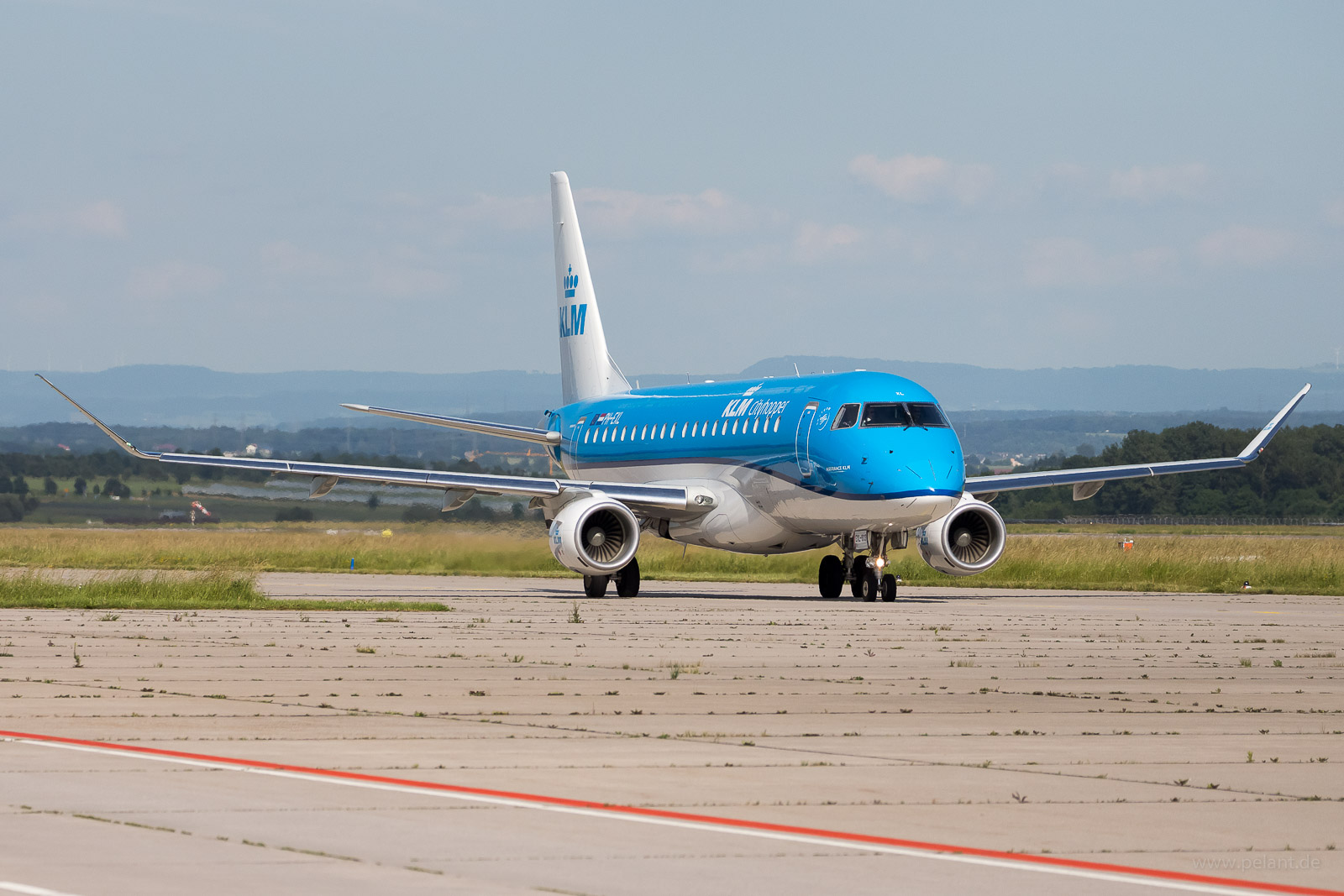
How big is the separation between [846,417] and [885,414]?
0.69 m

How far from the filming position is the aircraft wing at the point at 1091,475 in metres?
38.0

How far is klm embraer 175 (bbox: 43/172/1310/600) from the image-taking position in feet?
107

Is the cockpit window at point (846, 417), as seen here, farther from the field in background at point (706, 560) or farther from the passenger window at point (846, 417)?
the field in background at point (706, 560)

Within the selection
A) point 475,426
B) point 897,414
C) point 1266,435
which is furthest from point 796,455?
point 1266,435

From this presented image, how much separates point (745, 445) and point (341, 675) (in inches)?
735

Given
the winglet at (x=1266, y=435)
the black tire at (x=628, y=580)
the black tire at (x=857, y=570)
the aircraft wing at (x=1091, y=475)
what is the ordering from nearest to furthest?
1. the black tire at (x=857, y=570)
2. the black tire at (x=628, y=580)
3. the aircraft wing at (x=1091, y=475)
4. the winglet at (x=1266, y=435)

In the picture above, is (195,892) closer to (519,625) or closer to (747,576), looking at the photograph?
(519,625)

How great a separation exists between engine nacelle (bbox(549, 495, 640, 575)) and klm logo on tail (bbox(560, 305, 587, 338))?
1340 cm

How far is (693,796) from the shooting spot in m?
10.4

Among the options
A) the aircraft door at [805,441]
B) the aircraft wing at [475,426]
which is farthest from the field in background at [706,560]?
the aircraft door at [805,441]

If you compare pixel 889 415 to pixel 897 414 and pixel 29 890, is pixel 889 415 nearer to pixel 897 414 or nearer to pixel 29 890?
pixel 897 414

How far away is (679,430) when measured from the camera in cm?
3847

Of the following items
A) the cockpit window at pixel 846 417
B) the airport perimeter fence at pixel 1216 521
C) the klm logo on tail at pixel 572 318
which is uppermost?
the klm logo on tail at pixel 572 318

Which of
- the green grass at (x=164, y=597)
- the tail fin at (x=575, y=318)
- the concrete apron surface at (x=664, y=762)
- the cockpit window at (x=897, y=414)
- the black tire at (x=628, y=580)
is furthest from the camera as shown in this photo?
the tail fin at (x=575, y=318)
